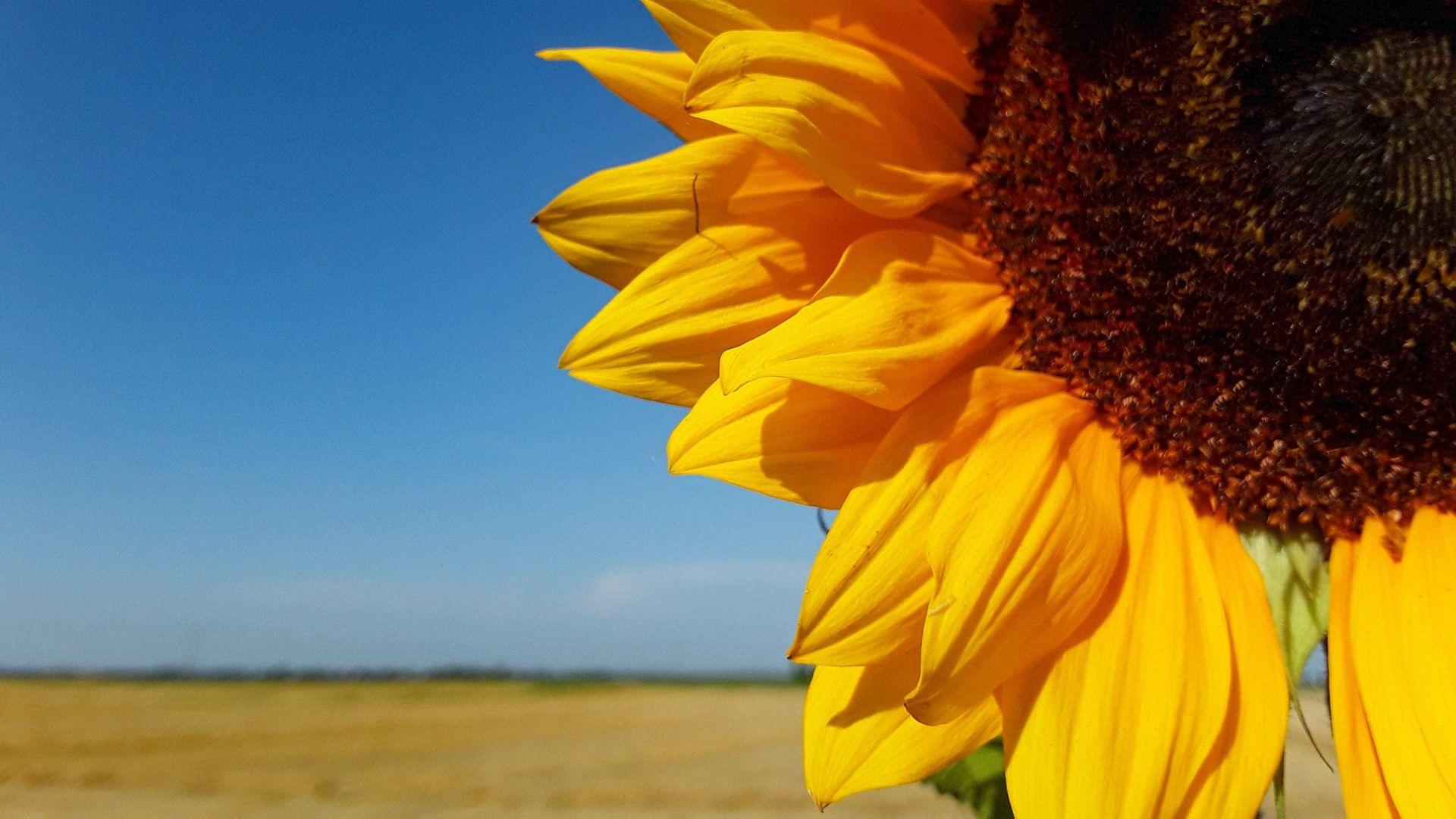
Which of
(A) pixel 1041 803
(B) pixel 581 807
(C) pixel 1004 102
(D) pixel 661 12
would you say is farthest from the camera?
(B) pixel 581 807

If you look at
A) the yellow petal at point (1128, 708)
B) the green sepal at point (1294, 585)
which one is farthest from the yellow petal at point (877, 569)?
the green sepal at point (1294, 585)

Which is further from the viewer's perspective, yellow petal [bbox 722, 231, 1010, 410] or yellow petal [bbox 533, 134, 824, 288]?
yellow petal [bbox 533, 134, 824, 288]

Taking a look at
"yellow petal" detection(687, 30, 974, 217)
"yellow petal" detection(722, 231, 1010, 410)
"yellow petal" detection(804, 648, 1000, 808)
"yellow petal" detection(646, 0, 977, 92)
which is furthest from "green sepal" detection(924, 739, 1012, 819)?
"yellow petal" detection(646, 0, 977, 92)

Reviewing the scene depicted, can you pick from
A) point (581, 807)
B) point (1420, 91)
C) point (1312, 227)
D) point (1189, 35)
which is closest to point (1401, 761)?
point (1312, 227)

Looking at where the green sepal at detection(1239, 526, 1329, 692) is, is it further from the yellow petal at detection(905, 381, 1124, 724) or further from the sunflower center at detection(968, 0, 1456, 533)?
the yellow petal at detection(905, 381, 1124, 724)

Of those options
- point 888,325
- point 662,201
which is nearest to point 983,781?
point 888,325

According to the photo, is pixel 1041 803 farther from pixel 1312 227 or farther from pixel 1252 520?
pixel 1312 227
